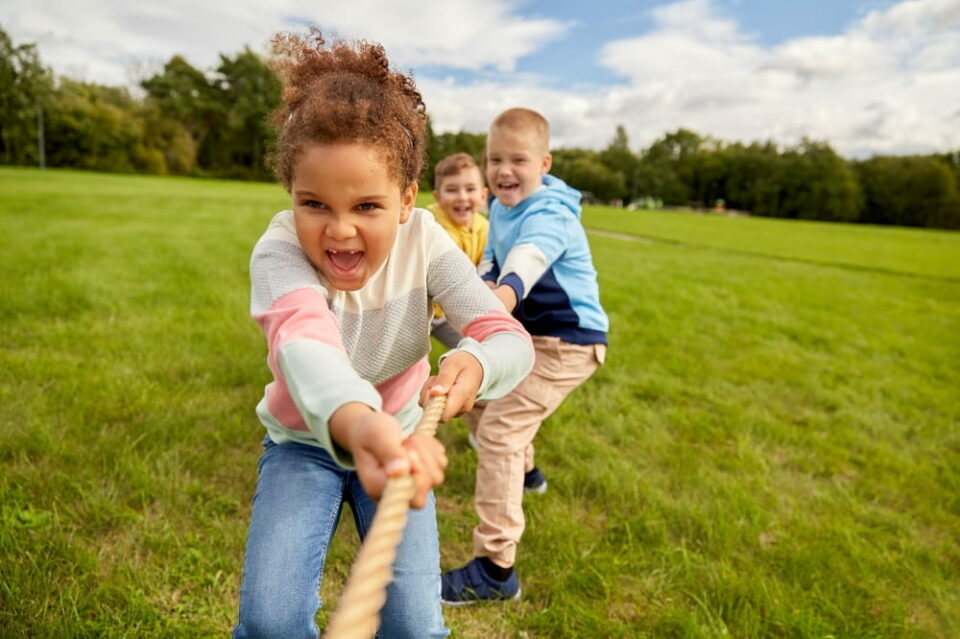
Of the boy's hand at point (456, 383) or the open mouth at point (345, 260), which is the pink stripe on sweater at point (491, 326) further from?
the open mouth at point (345, 260)

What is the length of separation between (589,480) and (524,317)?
117cm

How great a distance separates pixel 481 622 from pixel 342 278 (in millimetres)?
1698

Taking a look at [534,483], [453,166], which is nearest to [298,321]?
[534,483]

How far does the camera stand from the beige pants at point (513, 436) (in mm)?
2762

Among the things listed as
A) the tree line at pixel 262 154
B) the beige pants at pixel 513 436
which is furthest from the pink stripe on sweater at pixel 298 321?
the tree line at pixel 262 154


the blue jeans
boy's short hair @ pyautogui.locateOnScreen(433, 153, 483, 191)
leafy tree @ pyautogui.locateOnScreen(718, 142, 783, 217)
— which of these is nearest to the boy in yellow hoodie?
boy's short hair @ pyautogui.locateOnScreen(433, 153, 483, 191)

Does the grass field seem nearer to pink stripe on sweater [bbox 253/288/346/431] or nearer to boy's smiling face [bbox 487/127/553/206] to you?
pink stripe on sweater [bbox 253/288/346/431]

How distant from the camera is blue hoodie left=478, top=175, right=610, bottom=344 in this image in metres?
2.98

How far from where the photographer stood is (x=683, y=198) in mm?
88625

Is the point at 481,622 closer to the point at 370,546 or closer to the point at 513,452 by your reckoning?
the point at 513,452

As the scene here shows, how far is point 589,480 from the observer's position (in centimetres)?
363

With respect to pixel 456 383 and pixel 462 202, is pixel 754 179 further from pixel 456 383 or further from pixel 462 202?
pixel 456 383

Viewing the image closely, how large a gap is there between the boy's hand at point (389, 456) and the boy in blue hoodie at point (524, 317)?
4.73 ft

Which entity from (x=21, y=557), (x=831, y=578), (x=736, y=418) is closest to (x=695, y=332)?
(x=736, y=418)
